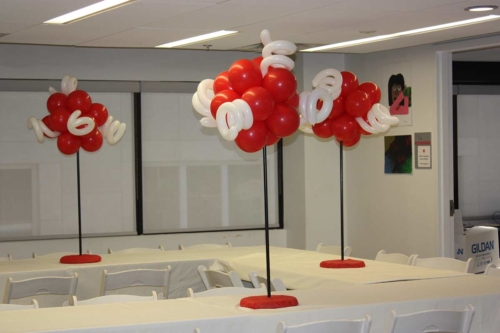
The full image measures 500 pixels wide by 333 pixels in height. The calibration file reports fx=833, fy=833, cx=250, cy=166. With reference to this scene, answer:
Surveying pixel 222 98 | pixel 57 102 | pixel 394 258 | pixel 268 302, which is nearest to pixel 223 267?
pixel 394 258

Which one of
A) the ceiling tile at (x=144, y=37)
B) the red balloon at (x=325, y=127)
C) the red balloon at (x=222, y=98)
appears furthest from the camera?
the ceiling tile at (x=144, y=37)

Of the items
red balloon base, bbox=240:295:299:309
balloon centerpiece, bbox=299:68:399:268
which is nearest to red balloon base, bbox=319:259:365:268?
balloon centerpiece, bbox=299:68:399:268

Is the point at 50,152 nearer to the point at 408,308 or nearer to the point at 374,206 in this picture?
the point at 374,206

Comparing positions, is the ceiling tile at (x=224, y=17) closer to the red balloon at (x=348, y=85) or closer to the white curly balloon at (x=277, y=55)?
the red balloon at (x=348, y=85)

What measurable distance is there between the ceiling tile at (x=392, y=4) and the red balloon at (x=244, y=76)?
165 centimetres

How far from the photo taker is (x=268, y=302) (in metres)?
4.66

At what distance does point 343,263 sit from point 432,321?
6.66 feet

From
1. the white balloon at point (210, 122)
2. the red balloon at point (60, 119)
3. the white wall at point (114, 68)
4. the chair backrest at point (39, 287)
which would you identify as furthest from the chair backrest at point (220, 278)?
the white wall at point (114, 68)

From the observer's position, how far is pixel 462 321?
178 inches

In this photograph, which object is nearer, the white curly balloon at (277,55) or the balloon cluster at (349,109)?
the white curly balloon at (277,55)

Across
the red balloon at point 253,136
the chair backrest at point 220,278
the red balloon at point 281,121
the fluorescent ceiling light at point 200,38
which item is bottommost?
the chair backrest at point 220,278

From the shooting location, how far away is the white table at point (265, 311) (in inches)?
168

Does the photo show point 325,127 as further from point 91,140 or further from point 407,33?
point 91,140

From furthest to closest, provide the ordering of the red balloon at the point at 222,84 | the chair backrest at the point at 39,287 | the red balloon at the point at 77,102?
1. the red balloon at the point at 77,102
2. the chair backrest at the point at 39,287
3. the red balloon at the point at 222,84
